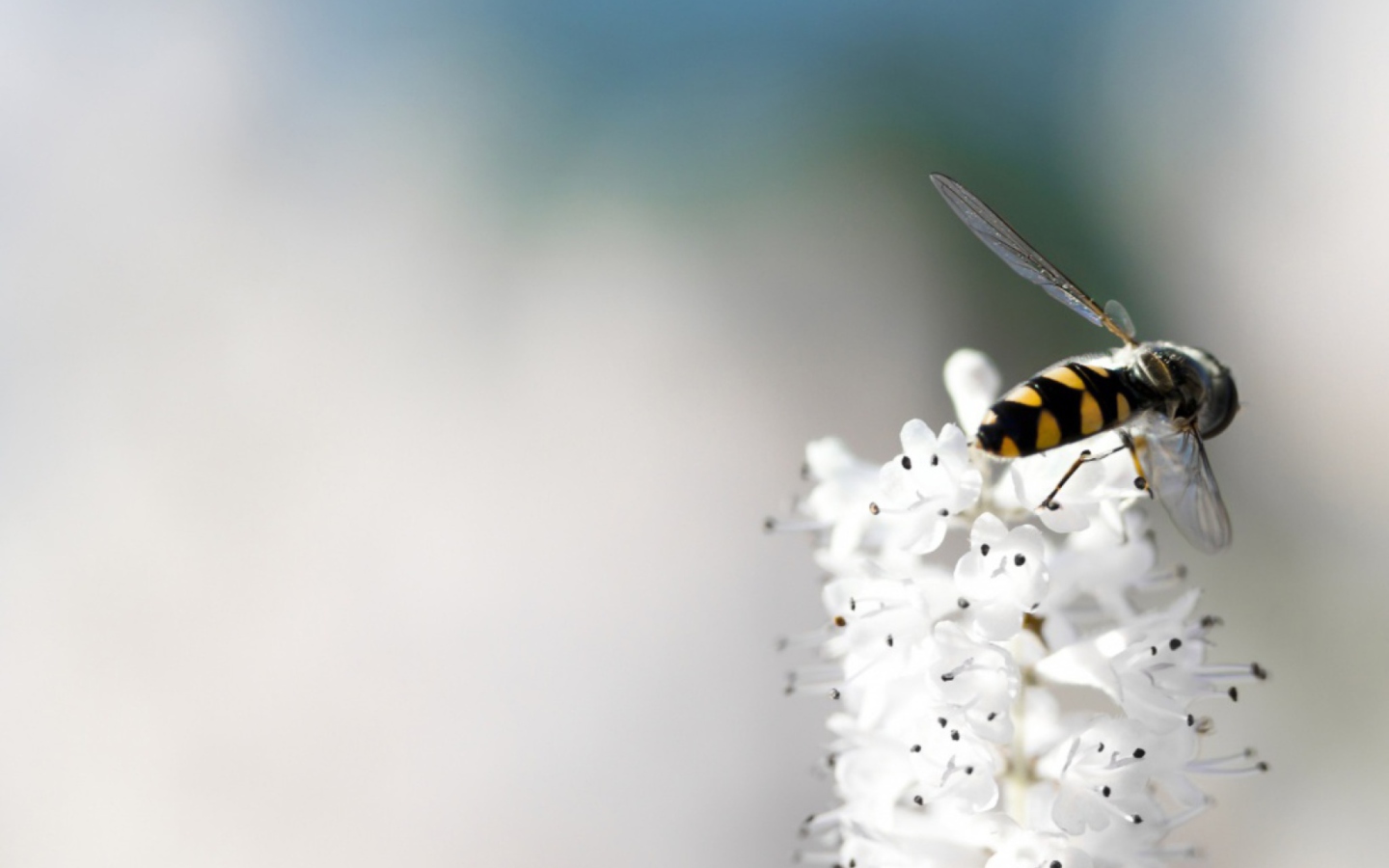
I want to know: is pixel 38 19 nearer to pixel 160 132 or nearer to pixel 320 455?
pixel 160 132

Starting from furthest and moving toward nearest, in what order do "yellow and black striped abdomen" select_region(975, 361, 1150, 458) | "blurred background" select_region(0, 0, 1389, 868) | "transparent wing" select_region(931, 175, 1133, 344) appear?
1. "blurred background" select_region(0, 0, 1389, 868)
2. "transparent wing" select_region(931, 175, 1133, 344)
3. "yellow and black striped abdomen" select_region(975, 361, 1150, 458)

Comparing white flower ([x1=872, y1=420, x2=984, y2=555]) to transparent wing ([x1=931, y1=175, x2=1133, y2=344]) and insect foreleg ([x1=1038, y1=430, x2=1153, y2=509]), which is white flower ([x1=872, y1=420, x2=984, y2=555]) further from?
transparent wing ([x1=931, y1=175, x2=1133, y2=344])

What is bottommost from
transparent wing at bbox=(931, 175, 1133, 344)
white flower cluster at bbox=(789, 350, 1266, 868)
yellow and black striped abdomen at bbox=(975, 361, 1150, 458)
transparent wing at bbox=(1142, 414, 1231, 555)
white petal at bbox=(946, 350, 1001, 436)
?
white flower cluster at bbox=(789, 350, 1266, 868)

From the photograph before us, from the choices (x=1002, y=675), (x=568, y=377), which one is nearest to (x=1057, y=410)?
(x=1002, y=675)

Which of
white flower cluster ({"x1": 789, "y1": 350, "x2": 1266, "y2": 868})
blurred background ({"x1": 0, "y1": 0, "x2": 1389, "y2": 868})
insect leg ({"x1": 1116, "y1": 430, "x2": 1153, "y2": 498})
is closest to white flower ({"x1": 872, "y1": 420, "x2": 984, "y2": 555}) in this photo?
white flower cluster ({"x1": 789, "y1": 350, "x2": 1266, "y2": 868})

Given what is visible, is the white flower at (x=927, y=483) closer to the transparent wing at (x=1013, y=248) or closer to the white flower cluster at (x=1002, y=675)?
the white flower cluster at (x=1002, y=675)
